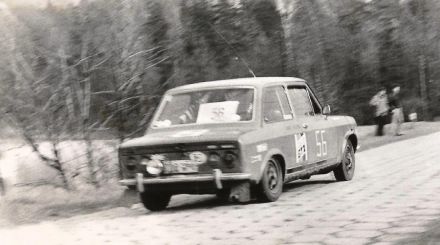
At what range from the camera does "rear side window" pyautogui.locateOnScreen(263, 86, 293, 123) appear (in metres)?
8.59

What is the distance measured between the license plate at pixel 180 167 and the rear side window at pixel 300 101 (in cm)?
212

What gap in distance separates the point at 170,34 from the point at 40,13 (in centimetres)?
343

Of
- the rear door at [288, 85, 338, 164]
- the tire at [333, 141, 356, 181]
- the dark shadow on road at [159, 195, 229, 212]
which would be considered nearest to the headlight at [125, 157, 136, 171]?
the dark shadow on road at [159, 195, 229, 212]

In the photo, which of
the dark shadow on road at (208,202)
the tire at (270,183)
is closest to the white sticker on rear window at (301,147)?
the tire at (270,183)

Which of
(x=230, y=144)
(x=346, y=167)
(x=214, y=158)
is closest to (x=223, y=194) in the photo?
(x=214, y=158)

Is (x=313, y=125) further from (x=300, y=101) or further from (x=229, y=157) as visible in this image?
(x=229, y=157)

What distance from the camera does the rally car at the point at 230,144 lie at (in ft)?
24.9

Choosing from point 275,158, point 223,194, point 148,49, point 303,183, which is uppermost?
point 148,49

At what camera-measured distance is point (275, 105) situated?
8.85 m

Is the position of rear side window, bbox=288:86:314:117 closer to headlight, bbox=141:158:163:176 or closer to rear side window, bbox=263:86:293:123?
rear side window, bbox=263:86:293:123

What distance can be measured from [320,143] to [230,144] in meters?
2.38

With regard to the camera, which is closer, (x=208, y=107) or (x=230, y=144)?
(x=230, y=144)

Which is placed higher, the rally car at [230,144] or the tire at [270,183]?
the rally car at [230,144]

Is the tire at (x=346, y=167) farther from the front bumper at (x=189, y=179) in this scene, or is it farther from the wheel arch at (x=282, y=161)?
the front bumper at (x=189, y=179)
